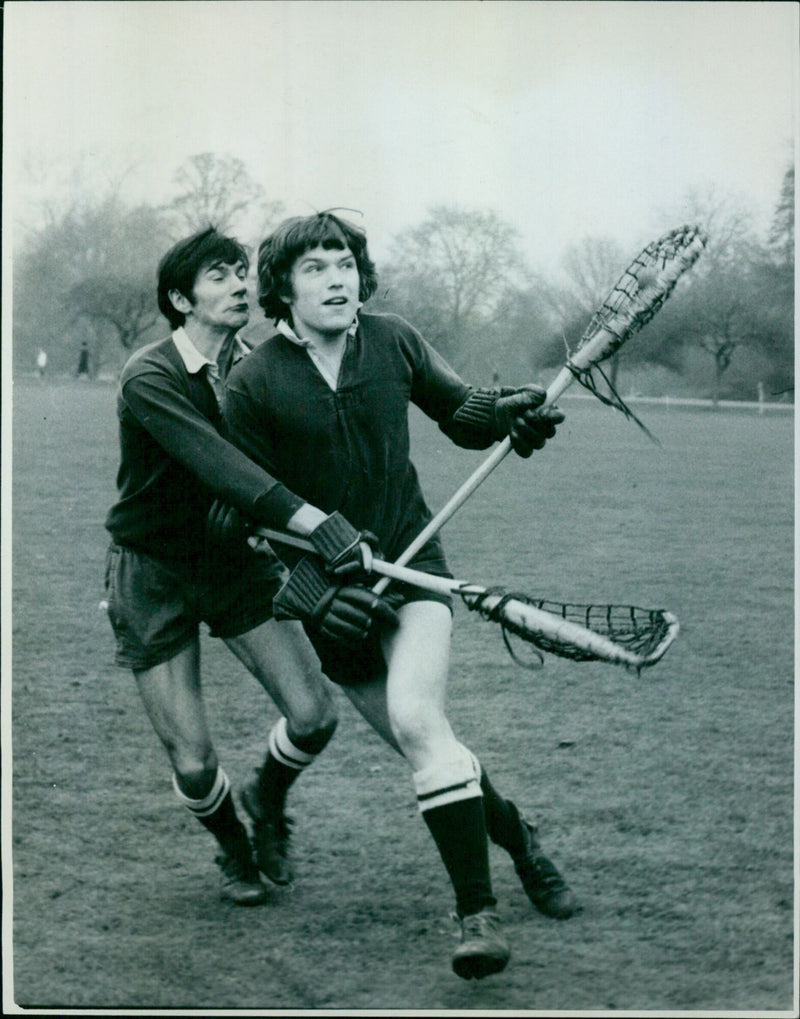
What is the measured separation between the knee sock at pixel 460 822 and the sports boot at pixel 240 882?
824 mm

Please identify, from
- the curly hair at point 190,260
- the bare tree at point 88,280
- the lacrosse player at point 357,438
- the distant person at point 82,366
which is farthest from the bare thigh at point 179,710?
the distant person at point 82,366

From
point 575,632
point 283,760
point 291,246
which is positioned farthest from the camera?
point 283,760

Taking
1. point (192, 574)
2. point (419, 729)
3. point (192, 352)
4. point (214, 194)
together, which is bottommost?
point (419, 729)

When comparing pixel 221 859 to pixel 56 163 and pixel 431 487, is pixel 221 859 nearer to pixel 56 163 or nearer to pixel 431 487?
pixel 431 487

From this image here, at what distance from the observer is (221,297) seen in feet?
12.7

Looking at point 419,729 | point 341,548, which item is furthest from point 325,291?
point 419,729

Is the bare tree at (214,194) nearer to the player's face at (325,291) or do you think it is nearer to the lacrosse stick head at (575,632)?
the player's face at (325,291)

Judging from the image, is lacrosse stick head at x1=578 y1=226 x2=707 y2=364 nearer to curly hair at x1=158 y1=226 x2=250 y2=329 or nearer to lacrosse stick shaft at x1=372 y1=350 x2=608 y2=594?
lacrosse stick shaft at x1=372 y1=350 x2=608 y2=594

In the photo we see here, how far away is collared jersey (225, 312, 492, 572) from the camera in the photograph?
363cm

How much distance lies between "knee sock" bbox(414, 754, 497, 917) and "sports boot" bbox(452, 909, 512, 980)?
0.03 meters

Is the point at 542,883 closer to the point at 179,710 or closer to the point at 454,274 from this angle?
the point at 179,710

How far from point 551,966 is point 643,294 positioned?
1939 mm

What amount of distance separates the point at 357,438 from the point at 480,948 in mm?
1440

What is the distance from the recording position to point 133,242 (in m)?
4.38
